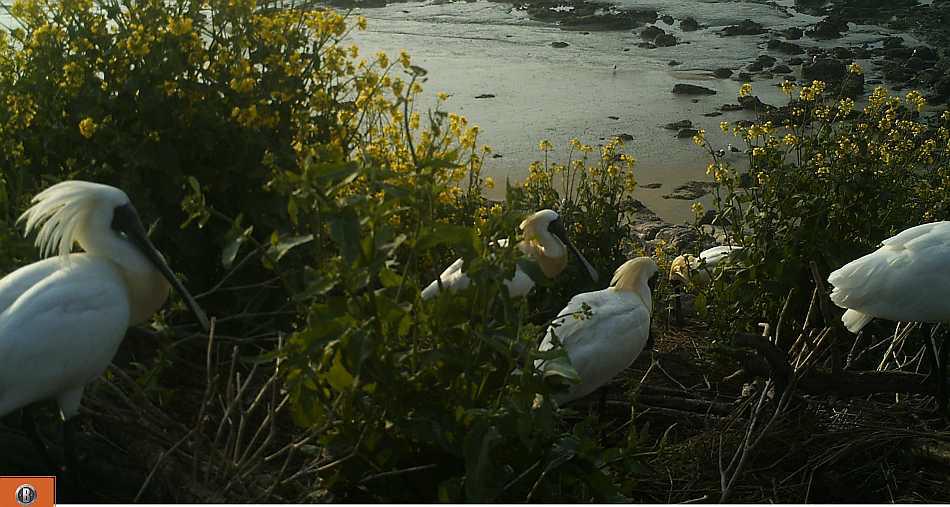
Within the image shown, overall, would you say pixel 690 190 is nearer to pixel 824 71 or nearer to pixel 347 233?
pixel 824 71

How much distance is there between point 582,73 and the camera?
17281mm

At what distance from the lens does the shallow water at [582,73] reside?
42.8 feet

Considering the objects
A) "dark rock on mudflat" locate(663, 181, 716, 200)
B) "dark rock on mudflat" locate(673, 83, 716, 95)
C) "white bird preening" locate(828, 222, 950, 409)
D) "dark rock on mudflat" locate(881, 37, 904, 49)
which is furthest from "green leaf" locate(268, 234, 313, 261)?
"dark rock on mudflat" locate(881, 37, 904, 49)

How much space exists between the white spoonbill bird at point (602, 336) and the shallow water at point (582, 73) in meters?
5.73

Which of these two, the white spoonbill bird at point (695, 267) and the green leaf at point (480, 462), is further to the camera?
the white spoonbill bird at point (695, 267)

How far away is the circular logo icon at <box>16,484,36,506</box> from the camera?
3.27 metres

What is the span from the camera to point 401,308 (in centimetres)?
314

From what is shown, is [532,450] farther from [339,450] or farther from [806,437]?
[806,437]

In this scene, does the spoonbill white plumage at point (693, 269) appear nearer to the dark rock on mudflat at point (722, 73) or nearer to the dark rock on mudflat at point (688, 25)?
the dark rock on mudflat at point (722, 73)

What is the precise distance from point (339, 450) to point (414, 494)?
0.95 ft

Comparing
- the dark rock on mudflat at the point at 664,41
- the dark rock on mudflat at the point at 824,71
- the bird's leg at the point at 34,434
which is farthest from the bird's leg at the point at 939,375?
the dark rock on mudflat at the point at 664,41

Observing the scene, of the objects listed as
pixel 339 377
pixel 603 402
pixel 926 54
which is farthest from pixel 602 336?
pixel 926 54

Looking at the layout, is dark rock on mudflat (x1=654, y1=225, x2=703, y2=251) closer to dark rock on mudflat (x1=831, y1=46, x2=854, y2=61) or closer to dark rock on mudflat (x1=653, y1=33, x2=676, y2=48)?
dark rock on mudflat (x1=831, y1=46, x2=854, y2=61)

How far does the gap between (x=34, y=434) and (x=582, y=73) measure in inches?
558
